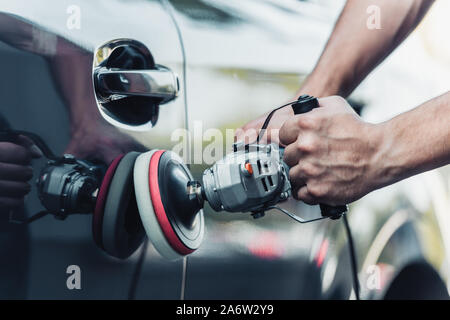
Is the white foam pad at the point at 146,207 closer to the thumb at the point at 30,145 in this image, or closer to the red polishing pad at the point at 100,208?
the red polishing pad at the point at 100,208

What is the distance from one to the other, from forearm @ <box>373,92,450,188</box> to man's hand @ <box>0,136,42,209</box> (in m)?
0.79

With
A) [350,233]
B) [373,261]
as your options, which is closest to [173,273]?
[350,233]

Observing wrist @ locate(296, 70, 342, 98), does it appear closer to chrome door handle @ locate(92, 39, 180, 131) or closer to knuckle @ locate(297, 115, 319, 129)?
knuckle @ locate(297, 115, 319, 129)

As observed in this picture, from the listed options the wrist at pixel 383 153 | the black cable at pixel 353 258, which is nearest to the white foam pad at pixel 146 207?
the wrist at pixel 383 153

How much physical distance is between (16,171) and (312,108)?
0.67m

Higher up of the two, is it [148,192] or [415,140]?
[415,140]

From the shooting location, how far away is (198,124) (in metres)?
1.38

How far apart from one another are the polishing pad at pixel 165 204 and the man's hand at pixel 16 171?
0.73 ft

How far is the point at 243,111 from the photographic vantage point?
1457 mm

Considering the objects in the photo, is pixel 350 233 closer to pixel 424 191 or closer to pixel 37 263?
pixel 424 191

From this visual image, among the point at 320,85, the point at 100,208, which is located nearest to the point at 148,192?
the point at 100,208

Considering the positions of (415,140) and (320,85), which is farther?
(320,85)

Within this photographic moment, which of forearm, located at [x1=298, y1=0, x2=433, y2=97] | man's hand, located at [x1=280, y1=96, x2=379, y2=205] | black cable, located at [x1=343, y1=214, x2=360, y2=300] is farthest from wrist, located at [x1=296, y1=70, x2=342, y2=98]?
black cable, located at [x1=343, y1=214, x2=360, y2=300]

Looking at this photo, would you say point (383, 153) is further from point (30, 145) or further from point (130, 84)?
point (30, 145)
